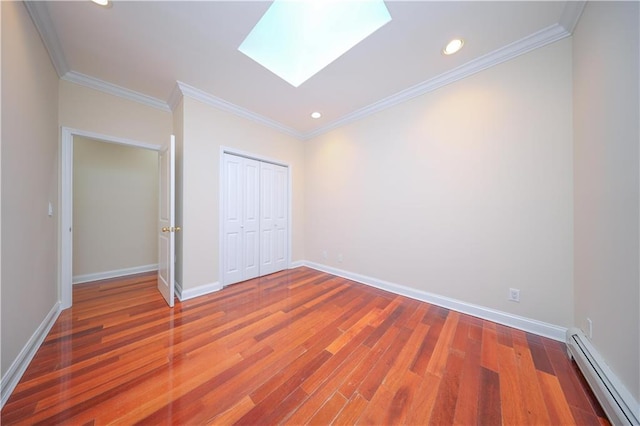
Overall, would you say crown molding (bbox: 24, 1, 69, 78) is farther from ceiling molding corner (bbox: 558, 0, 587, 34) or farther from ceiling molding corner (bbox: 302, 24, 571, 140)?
ceiling molding corner (bbox: 558, 0, 587, 34)

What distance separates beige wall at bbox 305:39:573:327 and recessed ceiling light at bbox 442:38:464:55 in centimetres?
37

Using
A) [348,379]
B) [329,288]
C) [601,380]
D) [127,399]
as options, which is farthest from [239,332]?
[601,380]

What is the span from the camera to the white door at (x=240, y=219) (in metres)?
2.87

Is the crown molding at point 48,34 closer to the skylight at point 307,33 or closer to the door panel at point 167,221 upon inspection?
the door panel at point 167,221

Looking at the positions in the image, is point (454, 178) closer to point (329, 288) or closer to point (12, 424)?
point (329, 288)

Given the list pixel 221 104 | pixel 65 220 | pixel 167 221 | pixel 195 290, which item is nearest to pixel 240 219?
pixel 167 221

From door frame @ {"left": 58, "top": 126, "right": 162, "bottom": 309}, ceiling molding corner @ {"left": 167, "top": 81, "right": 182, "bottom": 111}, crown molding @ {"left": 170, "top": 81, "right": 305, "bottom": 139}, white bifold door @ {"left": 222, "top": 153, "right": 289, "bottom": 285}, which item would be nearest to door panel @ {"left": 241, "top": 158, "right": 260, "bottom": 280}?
white bifold door @ {"left": 222, "top": 153, "right": 289, "bottom": 285}

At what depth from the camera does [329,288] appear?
2.79m

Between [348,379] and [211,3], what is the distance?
112 inches

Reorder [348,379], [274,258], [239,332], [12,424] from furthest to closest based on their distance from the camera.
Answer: [274,258] < [239,332] < [348,379] < [12,424]

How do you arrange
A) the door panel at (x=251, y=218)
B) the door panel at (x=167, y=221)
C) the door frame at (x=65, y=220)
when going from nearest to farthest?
the door frame at (x=65, y=220) → the door panel at (x=167, y=221) → the door panel at (x=251, y=218)

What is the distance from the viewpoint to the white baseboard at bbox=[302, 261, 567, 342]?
5.60 ft

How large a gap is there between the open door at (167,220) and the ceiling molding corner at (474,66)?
8.40 ft

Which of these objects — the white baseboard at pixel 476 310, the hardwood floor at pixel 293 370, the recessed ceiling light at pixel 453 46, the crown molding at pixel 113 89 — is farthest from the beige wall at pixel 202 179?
the recessed ceiling light at pixel 453 46
